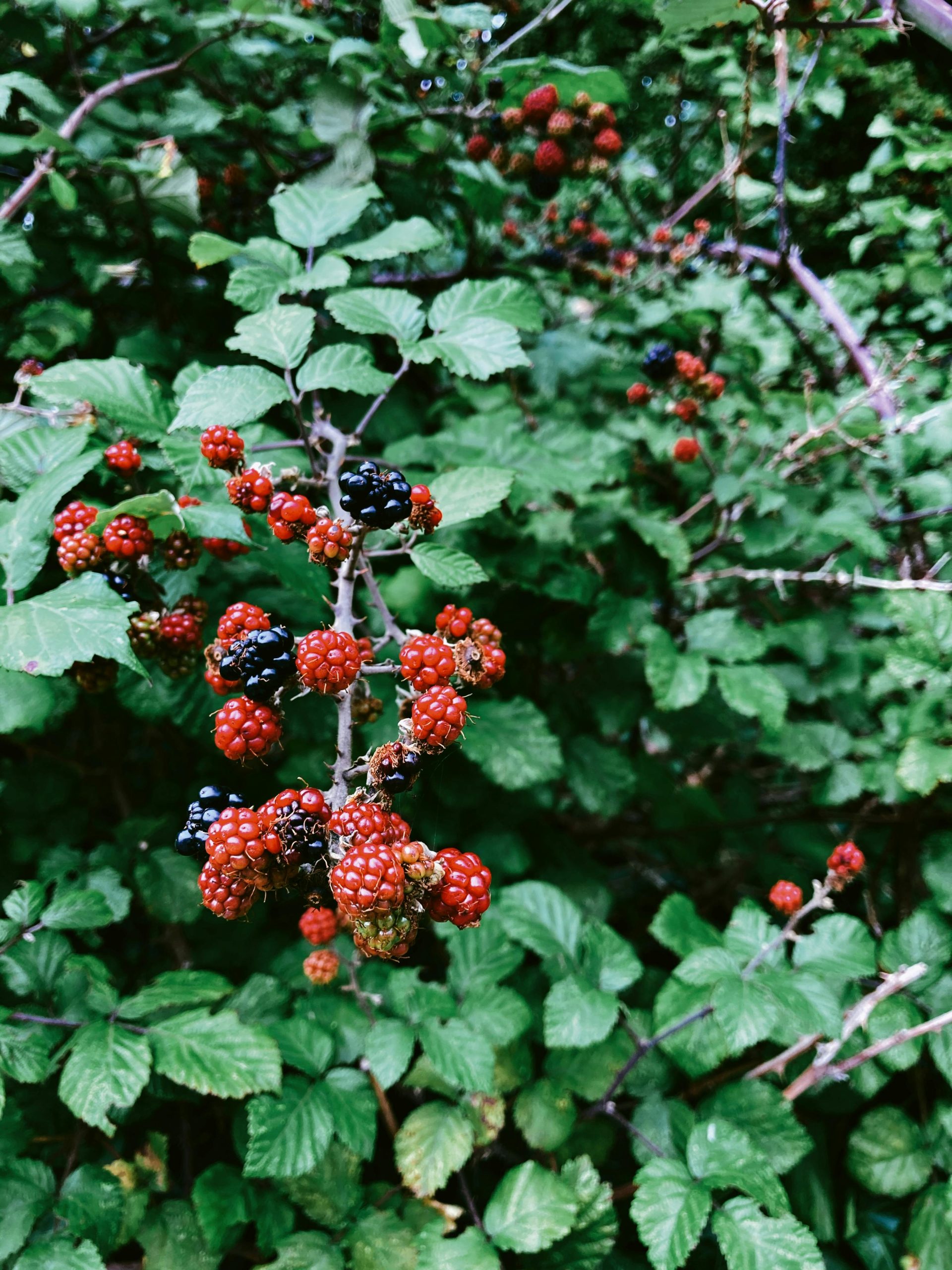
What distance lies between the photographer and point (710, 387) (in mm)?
1596

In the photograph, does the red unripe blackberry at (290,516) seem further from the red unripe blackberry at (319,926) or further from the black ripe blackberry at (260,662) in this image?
the red unripe blackberry at (319,926)

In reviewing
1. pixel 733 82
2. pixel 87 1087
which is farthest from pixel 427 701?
pixel 733 82

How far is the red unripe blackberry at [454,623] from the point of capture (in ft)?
2.93

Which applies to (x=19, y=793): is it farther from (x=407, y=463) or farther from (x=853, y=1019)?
(x=853, y=1019)

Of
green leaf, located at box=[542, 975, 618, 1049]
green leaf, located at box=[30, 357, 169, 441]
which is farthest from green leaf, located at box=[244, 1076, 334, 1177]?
green leaf, located at box=[30, 357, 169, 441]

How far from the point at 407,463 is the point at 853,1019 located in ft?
4.27

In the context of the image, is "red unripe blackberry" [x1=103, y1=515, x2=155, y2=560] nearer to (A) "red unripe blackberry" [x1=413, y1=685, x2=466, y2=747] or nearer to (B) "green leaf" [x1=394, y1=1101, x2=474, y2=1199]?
(A) "red unripe blackberry" [x1=413, y1=685, x2=466, y2=747]

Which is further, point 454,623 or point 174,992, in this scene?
point 174,992

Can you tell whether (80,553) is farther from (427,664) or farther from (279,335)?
(427,664)

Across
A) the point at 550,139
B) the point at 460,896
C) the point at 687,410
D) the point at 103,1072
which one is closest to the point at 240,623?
the point at 460,896

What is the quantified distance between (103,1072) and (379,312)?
4.23 ft

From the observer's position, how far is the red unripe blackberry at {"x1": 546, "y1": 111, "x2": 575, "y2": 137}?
70.3 inches

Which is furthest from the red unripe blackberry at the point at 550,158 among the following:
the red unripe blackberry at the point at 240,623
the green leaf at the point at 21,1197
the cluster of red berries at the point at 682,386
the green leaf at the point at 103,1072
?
the green leaf at the point at 21,1197

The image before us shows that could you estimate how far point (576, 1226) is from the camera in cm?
117
